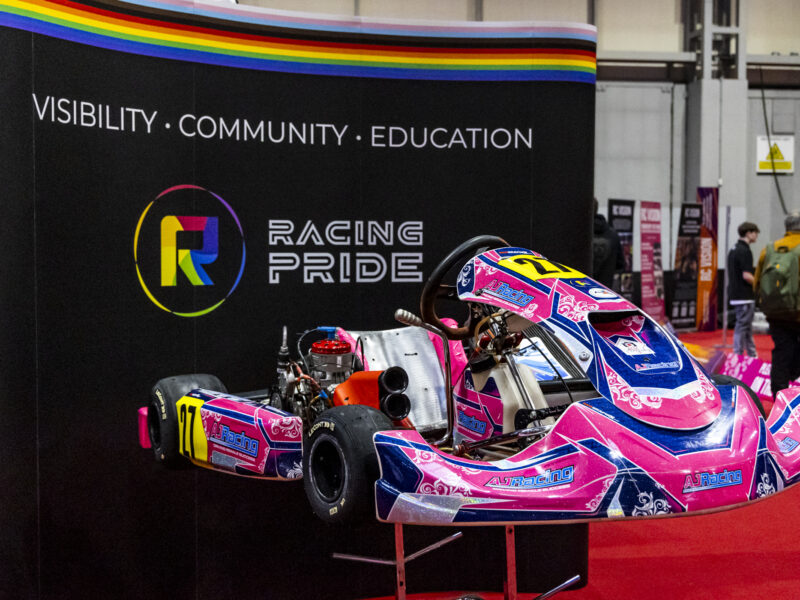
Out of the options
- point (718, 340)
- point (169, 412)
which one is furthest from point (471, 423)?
point (718, 340)

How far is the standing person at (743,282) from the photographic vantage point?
403 inches

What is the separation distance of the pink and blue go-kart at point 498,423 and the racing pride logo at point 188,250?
484mm

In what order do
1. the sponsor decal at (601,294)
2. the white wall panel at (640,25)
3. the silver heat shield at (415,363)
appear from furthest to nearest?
the white wall panel at (640,25), the silver heat shield at (415,363), the sponsor decal at (601,294)

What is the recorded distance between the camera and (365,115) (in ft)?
13.2

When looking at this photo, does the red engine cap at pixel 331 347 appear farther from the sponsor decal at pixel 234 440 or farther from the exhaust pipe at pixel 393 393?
the sponsor decal at pixel 234 440

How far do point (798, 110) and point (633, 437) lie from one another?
1616 cm

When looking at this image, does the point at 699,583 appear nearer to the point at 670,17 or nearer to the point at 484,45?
the point at 484,45

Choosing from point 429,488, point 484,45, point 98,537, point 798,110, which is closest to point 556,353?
point 484,45

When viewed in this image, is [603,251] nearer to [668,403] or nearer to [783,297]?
[783,297]

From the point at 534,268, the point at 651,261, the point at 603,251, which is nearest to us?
the point at 534,268

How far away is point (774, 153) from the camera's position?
1684cm

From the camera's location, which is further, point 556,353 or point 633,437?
point 556,353

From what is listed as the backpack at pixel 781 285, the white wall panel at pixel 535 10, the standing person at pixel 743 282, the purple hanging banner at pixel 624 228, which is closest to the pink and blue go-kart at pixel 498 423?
the backpack at pixel 781 285

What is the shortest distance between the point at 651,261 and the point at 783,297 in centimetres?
673
